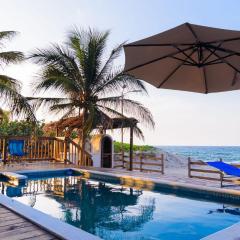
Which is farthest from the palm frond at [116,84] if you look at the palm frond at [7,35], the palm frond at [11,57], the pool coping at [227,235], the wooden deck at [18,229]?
the pool coping at [227,235]

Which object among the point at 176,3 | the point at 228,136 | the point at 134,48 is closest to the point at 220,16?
the point at 176,3

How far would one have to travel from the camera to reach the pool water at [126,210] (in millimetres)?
5004

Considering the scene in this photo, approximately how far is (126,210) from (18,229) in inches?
117

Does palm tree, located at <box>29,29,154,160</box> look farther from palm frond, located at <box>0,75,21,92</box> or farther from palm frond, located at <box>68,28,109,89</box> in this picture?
palm frond, located at <box>0,75,21,92</box>

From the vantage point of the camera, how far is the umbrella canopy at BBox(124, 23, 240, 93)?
3596 millimetres

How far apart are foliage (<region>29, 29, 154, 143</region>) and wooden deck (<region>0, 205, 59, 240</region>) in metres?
7.56

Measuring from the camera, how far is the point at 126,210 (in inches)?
244

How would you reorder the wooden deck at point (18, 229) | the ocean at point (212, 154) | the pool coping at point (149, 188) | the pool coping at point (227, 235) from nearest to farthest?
the pool coping at point (227, 235), the wooden deck at point (18, 229), the pool coping at point (149, 188), the ocean at point (212, 154)

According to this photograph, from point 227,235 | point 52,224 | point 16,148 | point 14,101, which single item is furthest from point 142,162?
point 227,235

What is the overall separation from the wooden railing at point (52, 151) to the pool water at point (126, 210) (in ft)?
12.3

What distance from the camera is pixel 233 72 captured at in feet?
14.8

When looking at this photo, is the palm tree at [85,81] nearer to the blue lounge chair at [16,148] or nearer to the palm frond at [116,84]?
the palm frond at [116,84]

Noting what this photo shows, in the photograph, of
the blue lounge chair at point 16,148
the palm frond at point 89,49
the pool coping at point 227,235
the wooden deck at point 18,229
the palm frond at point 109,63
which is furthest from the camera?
the palm frond at point 109,63

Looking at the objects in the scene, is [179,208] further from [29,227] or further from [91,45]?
[91,45]
